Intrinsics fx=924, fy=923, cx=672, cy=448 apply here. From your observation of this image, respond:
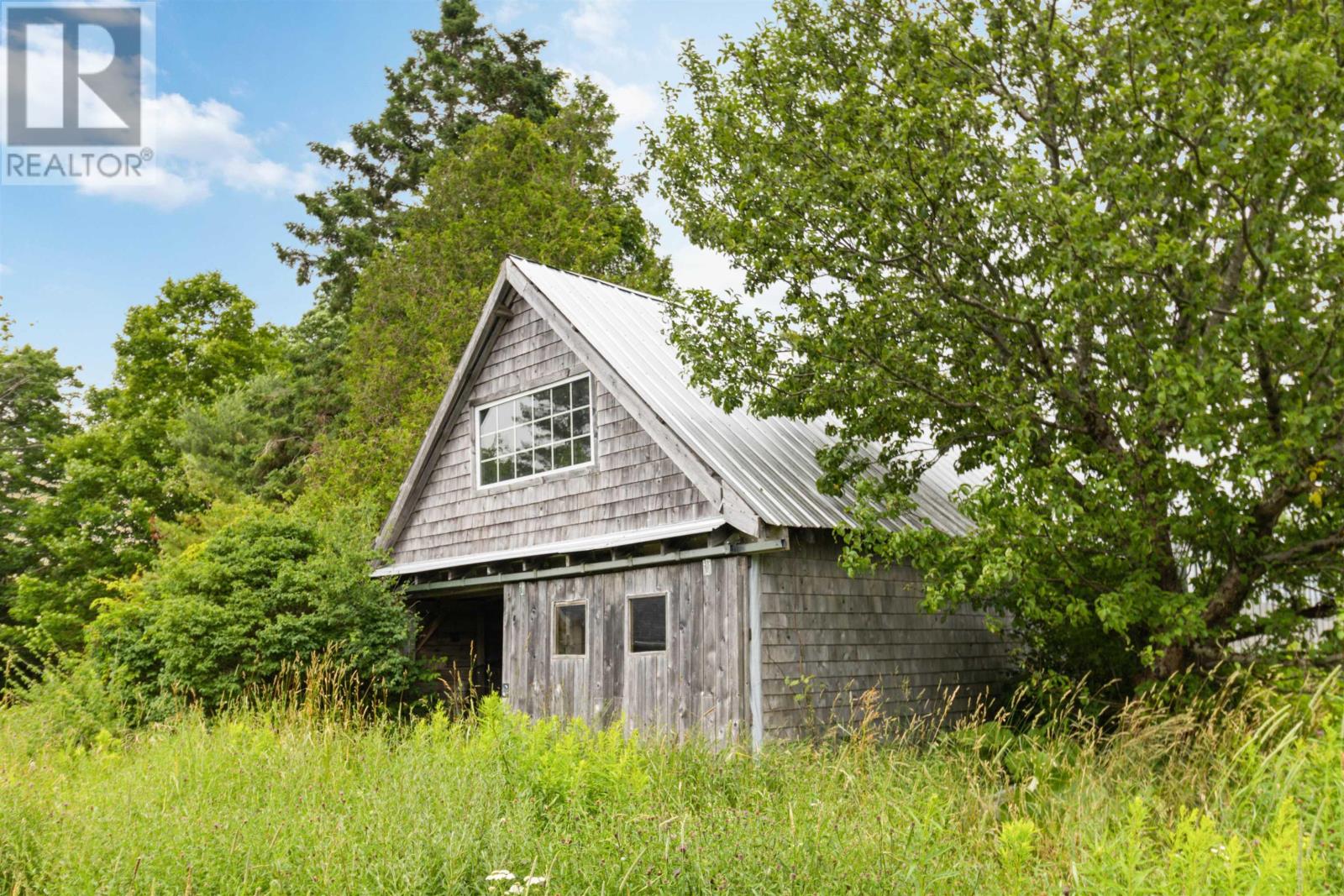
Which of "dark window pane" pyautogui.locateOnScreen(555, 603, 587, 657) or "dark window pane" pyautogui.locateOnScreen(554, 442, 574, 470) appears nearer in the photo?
"dark window pane" pyautogui.locateOnScreen(555, 603, 587, 657)

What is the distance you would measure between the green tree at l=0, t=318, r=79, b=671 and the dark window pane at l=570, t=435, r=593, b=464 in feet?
74.4

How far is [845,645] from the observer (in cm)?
1079

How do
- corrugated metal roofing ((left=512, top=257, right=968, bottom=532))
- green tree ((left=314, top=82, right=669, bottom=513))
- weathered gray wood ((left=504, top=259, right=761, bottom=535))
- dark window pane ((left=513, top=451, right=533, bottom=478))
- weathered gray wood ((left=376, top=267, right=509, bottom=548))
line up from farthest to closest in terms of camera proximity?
green tree ((left=314, top=82, right=669, bottom=513))
weathered gray wood ((left=376, top=267, right=509, bottom=548))
dark window pane ((left=513, top=451, right=533, bottom=478))
corrugated metal roofing ((left=512, top=257, right=968, bottom=532))
weathered gray wood ((left=504, top=259, right=761, bottom=535))

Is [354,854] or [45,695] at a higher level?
[354,854]

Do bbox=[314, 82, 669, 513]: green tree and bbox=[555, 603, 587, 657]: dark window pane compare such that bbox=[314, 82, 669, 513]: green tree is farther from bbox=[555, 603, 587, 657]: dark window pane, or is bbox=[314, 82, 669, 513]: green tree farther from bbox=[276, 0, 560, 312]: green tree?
bbox=[555, 603, 587, 657]: dark window pane

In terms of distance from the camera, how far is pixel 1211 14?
748 centimetres

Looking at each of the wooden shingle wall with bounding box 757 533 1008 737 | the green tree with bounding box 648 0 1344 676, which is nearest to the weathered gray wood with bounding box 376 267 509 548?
the green tree with bounding box 648 0 1344 676

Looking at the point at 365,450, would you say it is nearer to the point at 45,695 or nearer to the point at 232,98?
the point at 45,695

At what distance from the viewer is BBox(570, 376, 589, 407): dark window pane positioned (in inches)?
488

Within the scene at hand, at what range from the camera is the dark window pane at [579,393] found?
1240 cm

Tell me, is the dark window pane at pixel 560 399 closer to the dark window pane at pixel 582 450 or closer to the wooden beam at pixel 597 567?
the dark window pane at pixel 582 450

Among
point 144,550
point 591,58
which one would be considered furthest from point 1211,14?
point 144,550

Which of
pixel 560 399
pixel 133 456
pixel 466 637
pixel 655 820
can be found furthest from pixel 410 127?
pixel 655 820

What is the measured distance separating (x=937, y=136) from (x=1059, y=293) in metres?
2.35
